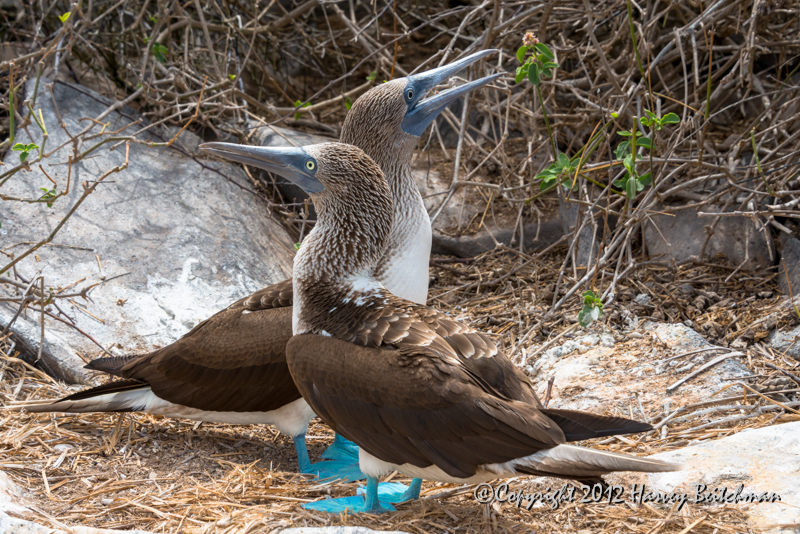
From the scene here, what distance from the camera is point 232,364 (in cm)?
329

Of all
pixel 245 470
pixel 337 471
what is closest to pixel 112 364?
pixel 245 470

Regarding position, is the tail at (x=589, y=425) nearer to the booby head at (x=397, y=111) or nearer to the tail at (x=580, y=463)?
the tail at (x=580, y=463)

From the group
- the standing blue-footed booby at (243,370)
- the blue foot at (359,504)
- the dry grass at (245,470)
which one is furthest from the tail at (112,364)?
the blue foot at (359,504)

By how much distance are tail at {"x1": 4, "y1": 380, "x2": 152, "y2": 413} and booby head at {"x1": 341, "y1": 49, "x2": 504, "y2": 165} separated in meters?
1.73

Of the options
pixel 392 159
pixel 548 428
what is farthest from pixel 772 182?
pixel 548 428

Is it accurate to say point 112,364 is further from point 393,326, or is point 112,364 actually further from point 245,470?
point 393,326

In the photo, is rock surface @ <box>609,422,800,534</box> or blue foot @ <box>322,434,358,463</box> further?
blue foot @ <box>322,434,358,463</box>

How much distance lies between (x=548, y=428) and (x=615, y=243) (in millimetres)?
2023

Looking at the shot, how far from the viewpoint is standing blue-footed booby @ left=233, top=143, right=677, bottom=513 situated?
7.60 ft

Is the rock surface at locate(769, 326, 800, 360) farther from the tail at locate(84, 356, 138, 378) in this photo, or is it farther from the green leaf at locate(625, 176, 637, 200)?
the tail at locate(84, 356, 138, 378)

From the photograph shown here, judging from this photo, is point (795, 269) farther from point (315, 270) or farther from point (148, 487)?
point (148, 487)

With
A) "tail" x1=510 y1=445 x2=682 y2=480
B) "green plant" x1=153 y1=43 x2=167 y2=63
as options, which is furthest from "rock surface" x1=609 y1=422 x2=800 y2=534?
"green plant" x1=153 y1=43 x2=167 y2=63

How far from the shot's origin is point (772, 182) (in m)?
4.15

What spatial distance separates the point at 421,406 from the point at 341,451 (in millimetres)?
1321
